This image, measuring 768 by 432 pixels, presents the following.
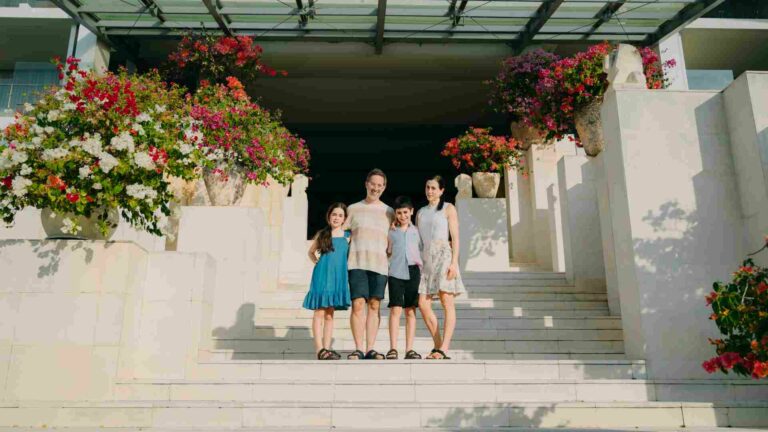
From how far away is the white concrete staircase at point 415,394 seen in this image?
352 cm

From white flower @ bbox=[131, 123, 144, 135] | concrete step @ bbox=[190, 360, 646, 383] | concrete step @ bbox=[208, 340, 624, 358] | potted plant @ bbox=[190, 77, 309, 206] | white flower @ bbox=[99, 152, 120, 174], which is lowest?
concrete step @ bbox=[190, 360, 646, 383]

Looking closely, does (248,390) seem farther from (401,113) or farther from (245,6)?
(401,113)

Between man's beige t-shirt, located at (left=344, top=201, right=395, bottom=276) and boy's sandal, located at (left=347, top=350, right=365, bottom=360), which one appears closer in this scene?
boy's sandal, located at (left=347, top=350, right=365, bottom=360)

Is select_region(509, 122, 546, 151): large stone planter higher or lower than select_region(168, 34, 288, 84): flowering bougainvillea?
lower

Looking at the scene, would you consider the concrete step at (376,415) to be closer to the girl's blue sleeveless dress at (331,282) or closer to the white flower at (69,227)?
the girl's blue sleeveless dress at (331,282)

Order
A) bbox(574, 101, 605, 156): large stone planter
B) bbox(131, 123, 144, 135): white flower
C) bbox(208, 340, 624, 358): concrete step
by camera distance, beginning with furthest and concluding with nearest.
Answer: bbox(574, 101, 605, 156): large stone planter → bbox(208, 340, 624, 358): concrete step → bbox(131, 123, 144, 135): white flower

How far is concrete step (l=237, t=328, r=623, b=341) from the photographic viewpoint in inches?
201

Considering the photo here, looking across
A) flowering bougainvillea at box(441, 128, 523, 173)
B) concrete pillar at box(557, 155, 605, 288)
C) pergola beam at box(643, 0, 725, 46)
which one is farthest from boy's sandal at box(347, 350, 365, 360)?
pergola beam at box(643, 0, 725, 46)

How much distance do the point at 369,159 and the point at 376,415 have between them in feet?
42.9

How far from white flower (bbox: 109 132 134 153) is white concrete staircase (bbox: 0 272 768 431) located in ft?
5.28

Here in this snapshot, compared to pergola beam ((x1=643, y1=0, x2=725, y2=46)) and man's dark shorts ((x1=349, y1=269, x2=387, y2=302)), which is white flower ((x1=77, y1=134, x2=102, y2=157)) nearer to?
man's dark shorts ((x1=349, y1=269, x2=387, y2=302))

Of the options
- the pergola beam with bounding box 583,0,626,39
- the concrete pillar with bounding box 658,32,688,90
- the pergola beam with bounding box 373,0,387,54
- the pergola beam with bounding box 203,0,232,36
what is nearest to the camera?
the pergola beam with bounding box 203,0,232,36

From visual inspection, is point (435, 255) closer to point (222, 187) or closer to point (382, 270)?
point (382, 270)

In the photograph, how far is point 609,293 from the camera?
5766mm
